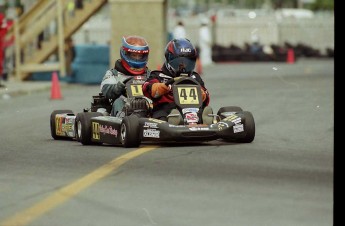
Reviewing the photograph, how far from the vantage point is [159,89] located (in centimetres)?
1441

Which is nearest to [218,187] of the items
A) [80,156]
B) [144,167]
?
[144,167]

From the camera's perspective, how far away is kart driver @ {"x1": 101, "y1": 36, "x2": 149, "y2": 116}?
15.1 meters

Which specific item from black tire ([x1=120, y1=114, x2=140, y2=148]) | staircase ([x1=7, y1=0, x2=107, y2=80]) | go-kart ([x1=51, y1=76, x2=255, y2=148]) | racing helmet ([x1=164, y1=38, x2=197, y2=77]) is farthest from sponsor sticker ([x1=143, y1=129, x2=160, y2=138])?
staircase ([x1=7, y1=0, x2=107, y2=80])

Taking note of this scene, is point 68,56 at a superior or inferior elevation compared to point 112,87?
inferior

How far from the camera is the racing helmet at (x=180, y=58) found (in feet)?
48.2

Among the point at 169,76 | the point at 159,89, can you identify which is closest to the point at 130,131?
the point at 159,89

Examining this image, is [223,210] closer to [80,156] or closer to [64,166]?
[64,166]

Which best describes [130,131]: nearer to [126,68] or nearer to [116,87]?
[116,87]

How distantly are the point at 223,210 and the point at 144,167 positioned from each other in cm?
293

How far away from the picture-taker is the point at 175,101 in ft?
46.8

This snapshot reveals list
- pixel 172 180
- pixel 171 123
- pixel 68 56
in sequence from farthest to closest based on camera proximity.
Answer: pixel 68 56
pixel 171 123
pixel 172 180

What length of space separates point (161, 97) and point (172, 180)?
3.81 metres

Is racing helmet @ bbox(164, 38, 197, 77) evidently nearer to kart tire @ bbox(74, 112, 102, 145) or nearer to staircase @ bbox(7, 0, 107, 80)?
kart tire @ bbox(74, 112, 102, 145)

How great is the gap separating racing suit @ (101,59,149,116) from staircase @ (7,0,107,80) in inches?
742
